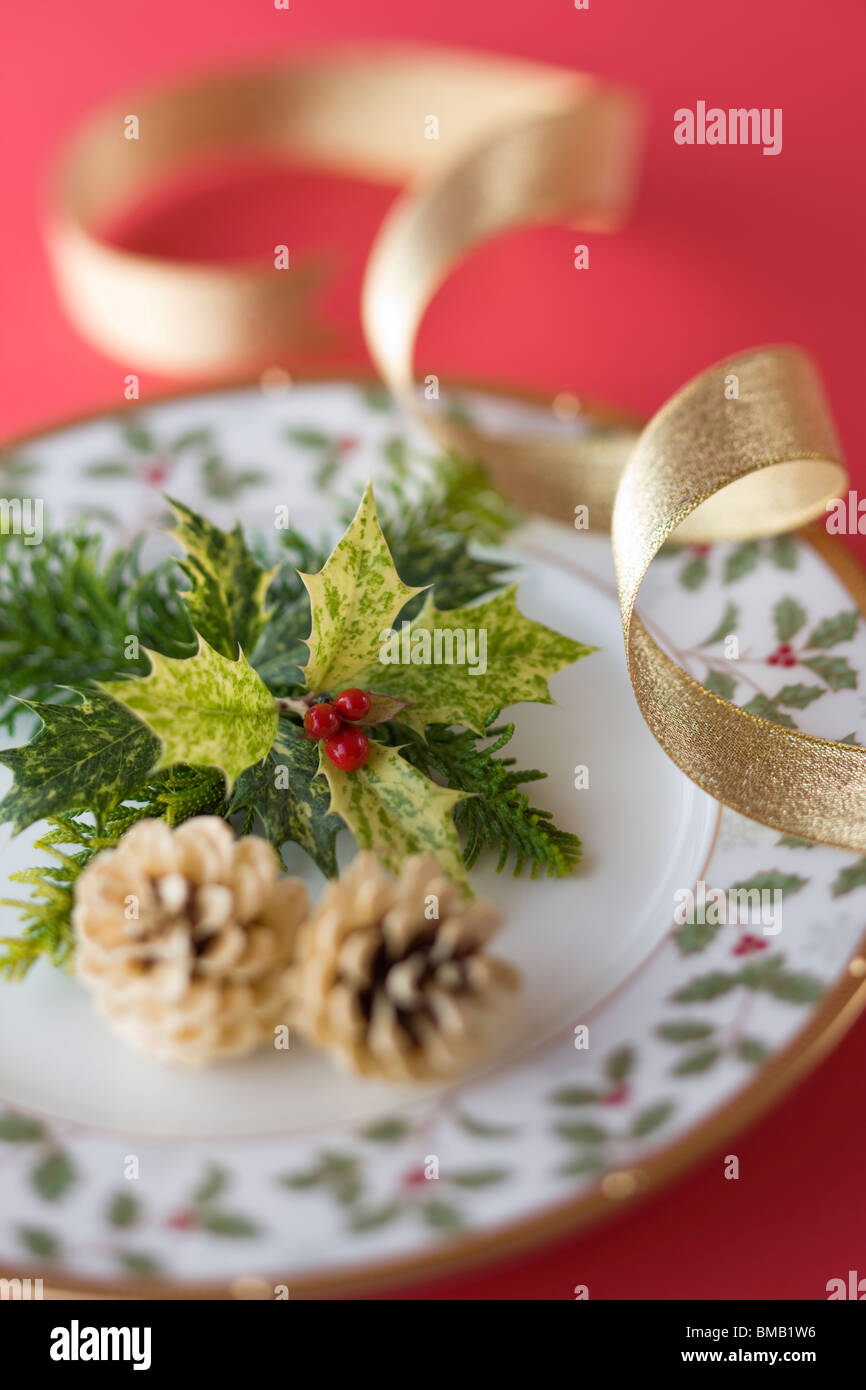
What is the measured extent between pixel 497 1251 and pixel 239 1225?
0.11m

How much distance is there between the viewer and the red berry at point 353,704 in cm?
66

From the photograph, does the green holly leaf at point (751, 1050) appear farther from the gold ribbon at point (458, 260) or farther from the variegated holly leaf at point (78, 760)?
the variegated holly leaf at point (78, 760)

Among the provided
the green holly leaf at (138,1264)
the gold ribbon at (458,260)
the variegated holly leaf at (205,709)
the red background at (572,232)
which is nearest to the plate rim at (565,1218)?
the green holly leaf at (138,1264)

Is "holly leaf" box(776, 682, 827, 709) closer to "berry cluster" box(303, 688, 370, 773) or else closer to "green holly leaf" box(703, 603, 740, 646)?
"green holly leaf" box(703, 603, 740, 646)

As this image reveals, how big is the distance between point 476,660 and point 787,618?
215 millimetres

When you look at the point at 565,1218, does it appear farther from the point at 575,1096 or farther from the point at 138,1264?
the point at 138,1264

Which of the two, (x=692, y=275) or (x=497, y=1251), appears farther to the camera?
(x=692, y=275)

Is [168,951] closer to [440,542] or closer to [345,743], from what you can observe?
[345,743]

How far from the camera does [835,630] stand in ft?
2.52

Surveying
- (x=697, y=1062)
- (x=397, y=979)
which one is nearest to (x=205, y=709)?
(x=397, y=979)

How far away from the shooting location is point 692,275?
1.11 m

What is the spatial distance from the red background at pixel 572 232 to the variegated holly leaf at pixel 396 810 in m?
0.41

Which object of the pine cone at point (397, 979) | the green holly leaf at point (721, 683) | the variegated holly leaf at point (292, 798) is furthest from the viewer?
the green holly leaf at point (721, 683)

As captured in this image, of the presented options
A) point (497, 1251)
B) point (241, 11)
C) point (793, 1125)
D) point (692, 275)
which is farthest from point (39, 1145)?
point (241, 11)
